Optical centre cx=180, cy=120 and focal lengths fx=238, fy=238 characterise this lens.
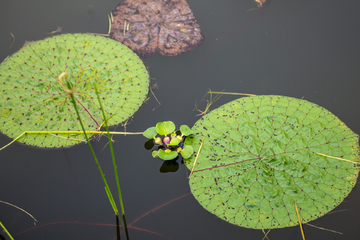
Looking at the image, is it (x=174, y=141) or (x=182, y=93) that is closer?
(x=174, y=141)

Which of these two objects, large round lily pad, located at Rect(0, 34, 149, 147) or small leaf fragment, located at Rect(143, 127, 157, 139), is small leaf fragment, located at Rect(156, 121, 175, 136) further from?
large round lily pad, located at Rect(0, 34, 149, 147)

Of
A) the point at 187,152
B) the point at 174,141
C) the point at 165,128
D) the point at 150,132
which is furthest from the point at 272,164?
the point at 150,132

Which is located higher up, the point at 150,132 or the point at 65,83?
the point at 65,83

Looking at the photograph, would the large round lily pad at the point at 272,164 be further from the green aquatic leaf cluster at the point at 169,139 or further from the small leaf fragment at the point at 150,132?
the small leaf fragment at the point at 150,132

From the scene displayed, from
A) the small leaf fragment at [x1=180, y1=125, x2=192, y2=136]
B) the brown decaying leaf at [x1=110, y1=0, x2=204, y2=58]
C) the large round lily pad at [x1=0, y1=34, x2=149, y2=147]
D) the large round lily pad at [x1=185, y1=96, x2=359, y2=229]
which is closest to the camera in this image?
the large round lily pad at [x1=185, y1=96, x2=359, y2=229]

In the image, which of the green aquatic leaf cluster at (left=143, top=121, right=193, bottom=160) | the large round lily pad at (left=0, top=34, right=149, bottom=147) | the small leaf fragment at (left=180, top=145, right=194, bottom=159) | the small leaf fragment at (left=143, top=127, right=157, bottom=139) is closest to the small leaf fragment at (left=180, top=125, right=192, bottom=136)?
the green aquatic leaf cluster at (left=143, top=121, right=193, bottom=160)

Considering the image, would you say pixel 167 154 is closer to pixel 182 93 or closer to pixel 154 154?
pixel 154 154
